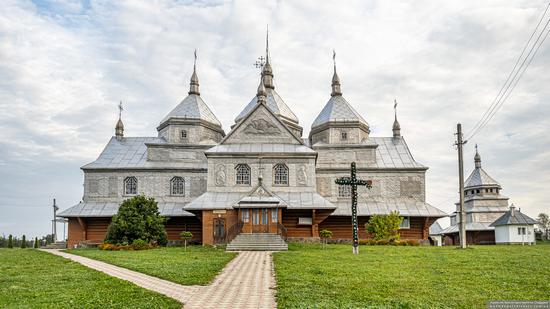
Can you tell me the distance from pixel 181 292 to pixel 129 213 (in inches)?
676

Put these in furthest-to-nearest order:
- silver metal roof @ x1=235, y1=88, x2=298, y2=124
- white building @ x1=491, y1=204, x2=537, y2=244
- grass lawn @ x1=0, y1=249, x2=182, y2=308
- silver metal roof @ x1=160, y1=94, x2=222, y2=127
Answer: white building @ x1=491, y1=204, x2=537, y2=244
silver metal roof @ x1=235, y1=88, x2=298, y2=124
silver metal roof @ x1=160, y1=94, x2=222, y2=127
grass lawn @ x1=0, y1=249, x2=182, y2=308

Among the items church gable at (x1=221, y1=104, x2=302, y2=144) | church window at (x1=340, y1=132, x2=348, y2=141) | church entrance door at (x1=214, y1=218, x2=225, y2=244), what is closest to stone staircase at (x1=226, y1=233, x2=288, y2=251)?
church entrance door at (x1=214, y1=218, x2=225, y2=244)

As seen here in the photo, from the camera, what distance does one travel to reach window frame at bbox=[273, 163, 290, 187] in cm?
3039

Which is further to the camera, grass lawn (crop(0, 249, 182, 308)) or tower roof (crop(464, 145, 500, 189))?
tower roof (crop(464, 145, 500, 189))

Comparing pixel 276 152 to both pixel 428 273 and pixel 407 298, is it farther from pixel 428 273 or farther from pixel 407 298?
pixel 407 298

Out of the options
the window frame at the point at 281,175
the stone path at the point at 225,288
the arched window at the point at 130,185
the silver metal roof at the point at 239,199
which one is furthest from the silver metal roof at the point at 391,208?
the stone path at the point at 225,288

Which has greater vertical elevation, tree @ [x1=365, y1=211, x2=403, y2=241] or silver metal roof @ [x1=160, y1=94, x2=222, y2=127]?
silver metal roof @ [x1=160, y1=94, x2=222, y2=127]

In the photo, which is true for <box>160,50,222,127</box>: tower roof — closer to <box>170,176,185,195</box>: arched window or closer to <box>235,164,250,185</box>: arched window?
<box>170,176,185,195</box>: arched window

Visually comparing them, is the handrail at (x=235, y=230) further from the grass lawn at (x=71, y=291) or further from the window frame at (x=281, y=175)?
the grass lawn at (x=71, y=291)

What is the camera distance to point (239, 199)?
1134 inches

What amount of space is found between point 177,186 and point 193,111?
602 centimetres

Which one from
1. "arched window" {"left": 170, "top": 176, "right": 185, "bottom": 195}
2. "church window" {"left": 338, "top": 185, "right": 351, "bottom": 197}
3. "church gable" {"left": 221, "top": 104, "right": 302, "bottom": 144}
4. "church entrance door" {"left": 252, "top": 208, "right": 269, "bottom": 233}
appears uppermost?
"church gable" {"left": 221, "top": 104, "right": 302, "bottom": 144}

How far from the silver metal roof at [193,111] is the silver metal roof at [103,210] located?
269 inches

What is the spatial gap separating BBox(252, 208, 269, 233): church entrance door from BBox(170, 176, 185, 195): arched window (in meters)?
8.81
